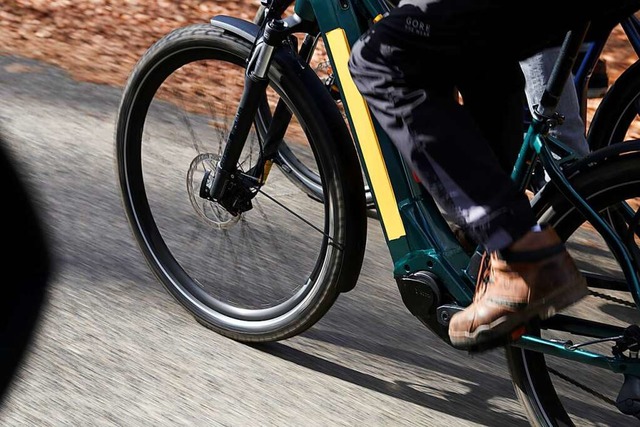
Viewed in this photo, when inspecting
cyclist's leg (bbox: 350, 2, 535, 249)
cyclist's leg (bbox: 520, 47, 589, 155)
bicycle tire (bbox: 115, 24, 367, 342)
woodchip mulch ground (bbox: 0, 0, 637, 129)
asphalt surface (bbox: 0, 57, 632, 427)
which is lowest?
woodchip mulch ground (bbox: 0, 0, 637, 129)

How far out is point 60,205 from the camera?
14.5ft

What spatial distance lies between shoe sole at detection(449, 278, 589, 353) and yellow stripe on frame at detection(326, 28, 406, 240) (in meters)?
0.39

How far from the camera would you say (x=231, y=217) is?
3.49 metres

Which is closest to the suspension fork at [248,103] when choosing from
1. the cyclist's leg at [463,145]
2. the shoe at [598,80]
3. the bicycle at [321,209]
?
the bicycle at [321,209]

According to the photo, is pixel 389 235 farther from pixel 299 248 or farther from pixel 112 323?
pixel 112 323

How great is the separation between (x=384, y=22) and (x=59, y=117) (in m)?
3.30

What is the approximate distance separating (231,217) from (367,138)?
76 centimetres

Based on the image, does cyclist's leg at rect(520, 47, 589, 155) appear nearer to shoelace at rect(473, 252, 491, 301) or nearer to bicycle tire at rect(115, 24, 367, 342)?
bicycle tire at rect(115, 24, 367, 342)

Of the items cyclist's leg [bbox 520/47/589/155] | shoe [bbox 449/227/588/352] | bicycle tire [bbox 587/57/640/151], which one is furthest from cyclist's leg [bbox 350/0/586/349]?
bicycle tire [bbox 587/57/640/151]

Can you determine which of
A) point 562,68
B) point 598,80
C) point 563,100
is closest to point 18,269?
point 562,68

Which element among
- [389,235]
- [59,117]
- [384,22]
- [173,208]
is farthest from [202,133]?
[59,117]

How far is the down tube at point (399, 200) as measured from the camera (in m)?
2.88

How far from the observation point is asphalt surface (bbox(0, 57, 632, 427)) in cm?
314

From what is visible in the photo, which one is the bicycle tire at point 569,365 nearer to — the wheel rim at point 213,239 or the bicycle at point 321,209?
the bicycle at point 321,209
